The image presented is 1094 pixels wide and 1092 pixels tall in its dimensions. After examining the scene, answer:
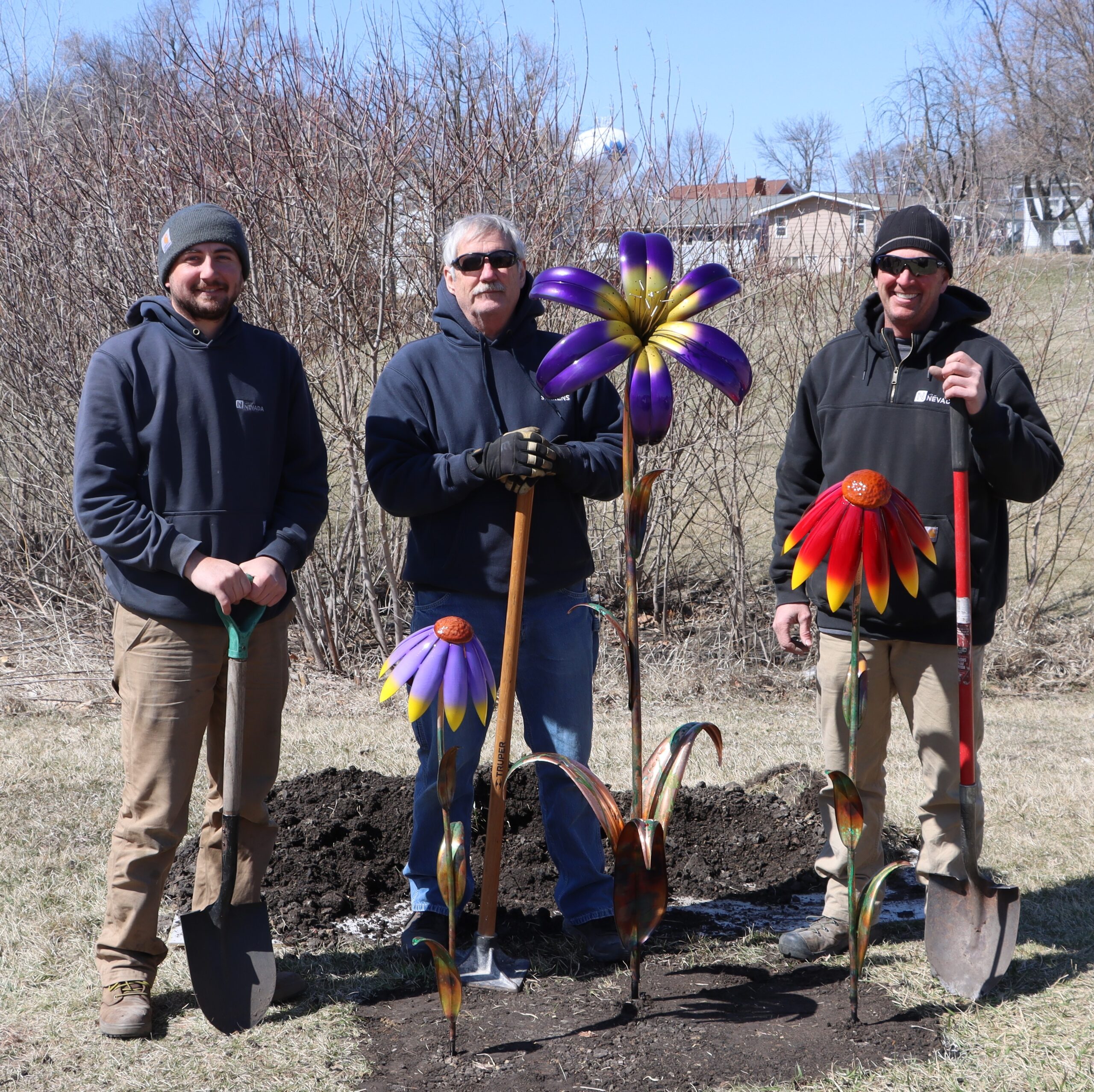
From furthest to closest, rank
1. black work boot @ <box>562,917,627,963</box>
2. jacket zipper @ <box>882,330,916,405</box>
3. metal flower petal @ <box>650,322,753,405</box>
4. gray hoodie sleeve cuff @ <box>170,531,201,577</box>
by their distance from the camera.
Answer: black work boot @ <box>562,917,627,963</box> < jacket zipper @ <box>882,330,916,405</box> < gray hoodie sleeve cuff @ <box>170,531,201,577</box> < metal flower petal @ <box>650,322,753,405</box>

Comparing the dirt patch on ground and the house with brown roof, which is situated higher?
the house with brown roof

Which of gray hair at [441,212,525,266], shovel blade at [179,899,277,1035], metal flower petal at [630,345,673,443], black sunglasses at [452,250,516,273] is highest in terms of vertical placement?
gray hair at [441,212,525,266]

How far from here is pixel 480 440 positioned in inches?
132

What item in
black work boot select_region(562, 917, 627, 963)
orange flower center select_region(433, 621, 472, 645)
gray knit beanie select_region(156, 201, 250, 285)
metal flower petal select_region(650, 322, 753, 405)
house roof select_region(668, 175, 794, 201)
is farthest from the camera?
house roof select_region(668, 175, 794, 201)

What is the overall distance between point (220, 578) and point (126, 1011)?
1.25 metres

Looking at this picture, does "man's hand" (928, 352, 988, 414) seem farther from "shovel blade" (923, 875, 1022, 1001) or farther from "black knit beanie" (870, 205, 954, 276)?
"shovel blade" (923, 875, 1022, 1001)

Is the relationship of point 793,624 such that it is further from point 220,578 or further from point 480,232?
point 220,578

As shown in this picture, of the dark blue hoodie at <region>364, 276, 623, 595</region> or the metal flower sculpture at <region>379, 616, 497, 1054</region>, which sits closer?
the metal flower sculpture at <region>379, 616, 497, 1054</region>

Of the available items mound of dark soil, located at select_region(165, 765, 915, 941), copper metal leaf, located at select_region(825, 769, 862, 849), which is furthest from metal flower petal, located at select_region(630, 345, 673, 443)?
mound of dark soil, located at select_region(165, 765, 915, 941)

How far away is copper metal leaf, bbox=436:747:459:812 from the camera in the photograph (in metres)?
2.84

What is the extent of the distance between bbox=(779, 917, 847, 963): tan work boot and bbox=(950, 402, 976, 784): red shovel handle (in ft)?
2.41

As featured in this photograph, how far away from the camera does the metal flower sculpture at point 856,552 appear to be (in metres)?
2.67

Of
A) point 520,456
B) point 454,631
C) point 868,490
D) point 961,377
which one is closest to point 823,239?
point 961,377

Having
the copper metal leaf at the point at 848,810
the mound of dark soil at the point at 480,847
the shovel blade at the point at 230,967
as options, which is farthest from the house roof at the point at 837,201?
the shovel blade at the point at 230,967
